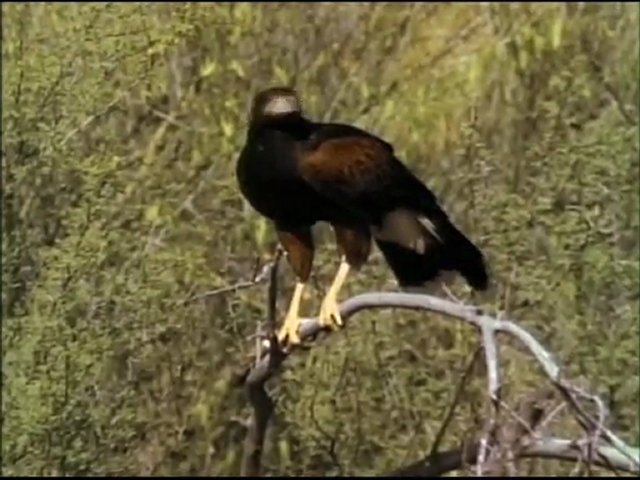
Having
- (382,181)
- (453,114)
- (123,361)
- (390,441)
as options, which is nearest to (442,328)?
(390,441)

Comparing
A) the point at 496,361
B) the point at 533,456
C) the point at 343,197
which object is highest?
the point at 343,197

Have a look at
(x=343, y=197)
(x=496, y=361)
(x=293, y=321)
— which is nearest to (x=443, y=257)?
(x=343, y=197)

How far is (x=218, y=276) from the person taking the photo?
208 centimetres

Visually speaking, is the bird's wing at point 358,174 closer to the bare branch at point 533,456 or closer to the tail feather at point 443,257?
the tail feather at point 443,257

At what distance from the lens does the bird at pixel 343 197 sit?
41 cm

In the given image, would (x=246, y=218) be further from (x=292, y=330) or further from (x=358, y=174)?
(x=358, y=174)

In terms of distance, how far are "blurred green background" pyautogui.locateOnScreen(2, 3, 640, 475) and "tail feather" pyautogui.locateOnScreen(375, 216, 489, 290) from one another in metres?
1.45

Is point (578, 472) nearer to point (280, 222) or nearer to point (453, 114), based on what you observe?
point (453, 114)

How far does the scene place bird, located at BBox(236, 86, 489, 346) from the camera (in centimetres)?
41

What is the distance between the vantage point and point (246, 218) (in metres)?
2.04

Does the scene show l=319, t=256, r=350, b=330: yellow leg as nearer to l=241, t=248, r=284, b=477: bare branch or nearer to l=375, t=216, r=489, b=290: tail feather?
l=375, t=216, r=489, b=290: tail feather

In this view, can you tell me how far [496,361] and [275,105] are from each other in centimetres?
48

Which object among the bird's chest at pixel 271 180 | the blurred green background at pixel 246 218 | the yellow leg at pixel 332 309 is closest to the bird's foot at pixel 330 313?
the yellow leg at pixel 332 309

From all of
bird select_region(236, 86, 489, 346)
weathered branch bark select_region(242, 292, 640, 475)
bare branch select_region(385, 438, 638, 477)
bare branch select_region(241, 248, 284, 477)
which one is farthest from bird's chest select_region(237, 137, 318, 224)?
bare branch select_region(385, 438, 638, 477)
